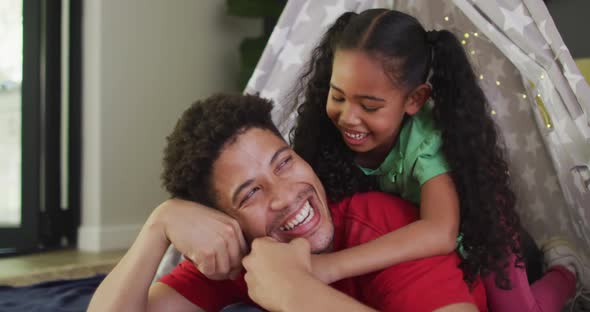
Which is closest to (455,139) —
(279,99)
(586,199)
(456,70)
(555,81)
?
(456,70)

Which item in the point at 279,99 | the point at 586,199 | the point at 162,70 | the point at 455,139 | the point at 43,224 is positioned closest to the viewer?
the point at 455,139

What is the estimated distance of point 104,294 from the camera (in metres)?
1.15

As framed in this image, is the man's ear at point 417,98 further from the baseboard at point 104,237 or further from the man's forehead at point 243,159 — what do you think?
the baseboard at point 104,237

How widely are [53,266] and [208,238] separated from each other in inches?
66.4

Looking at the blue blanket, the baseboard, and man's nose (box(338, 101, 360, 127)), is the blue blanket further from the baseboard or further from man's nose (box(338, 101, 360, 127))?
the baseboard

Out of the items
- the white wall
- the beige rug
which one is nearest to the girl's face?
the beige rug

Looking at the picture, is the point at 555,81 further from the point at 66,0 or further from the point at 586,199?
the point at 66,0

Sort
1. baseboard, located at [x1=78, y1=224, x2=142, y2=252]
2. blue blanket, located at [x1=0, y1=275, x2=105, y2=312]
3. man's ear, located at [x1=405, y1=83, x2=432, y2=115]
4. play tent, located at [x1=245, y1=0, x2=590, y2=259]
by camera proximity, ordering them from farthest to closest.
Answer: baseboard, located at [x1=78, y1=224, x2=142, y2=252] → blue blanket, located at [x1=0, y1=275, x2=105, y2=312] → play tent, located at [x1=245, y1=0, x2=590, y2=259] → man's ear, located at [x1=405, y1=83, x2=432, y2=115]

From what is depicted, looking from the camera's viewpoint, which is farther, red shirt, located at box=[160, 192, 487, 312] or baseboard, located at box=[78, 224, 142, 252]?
baseboard, located at box=[78, 224, 142, 252]

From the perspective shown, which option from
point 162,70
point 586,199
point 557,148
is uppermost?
point 557,148

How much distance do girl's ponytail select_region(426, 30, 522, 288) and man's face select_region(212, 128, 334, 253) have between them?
1.03 ft

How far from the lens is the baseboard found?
299cm

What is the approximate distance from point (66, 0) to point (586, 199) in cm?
259

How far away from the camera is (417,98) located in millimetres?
1376
